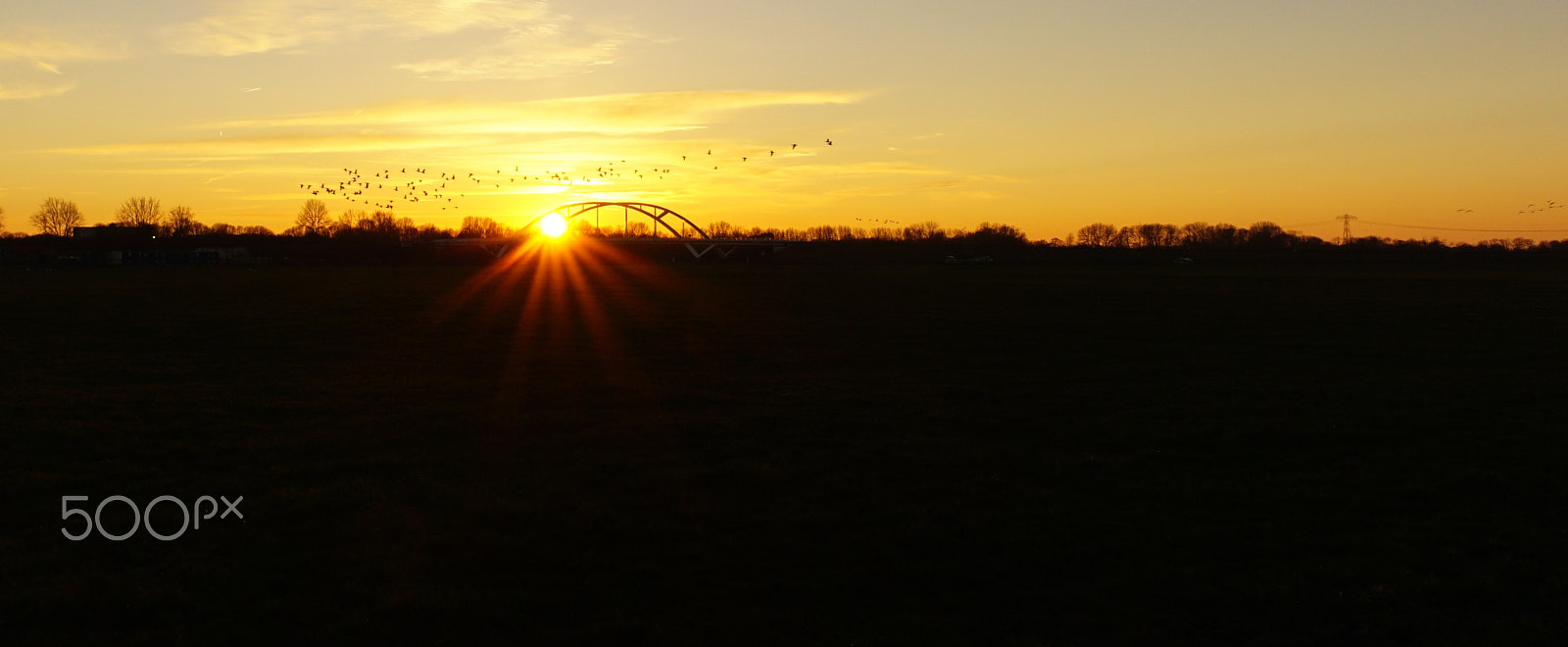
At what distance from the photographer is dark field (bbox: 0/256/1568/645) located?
39.1 ft

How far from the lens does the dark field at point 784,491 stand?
470 inches

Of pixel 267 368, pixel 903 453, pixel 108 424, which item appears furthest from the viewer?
pixel 267 368

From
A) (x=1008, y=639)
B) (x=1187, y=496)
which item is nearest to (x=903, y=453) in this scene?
(x=1187, y=496)

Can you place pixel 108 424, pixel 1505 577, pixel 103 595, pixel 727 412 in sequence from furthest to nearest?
pixel 727 412
pixel 108 424
pixel 1505 577
pixel 103 595

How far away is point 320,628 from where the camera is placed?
37.6ft

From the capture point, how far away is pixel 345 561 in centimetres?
1359

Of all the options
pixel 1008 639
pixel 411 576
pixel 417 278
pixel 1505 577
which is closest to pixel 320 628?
pixel 411 576

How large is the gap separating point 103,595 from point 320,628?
3.00 meters

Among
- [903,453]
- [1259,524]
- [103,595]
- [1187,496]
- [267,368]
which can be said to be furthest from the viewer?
[267,368]

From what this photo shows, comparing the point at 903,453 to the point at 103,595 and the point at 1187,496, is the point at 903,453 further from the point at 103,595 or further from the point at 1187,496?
the point at 103,595

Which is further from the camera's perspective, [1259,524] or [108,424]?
[108,424]

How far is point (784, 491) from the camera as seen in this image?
57.2 ft

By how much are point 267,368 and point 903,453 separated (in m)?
21.6

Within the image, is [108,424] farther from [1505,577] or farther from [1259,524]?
[1505,577]
